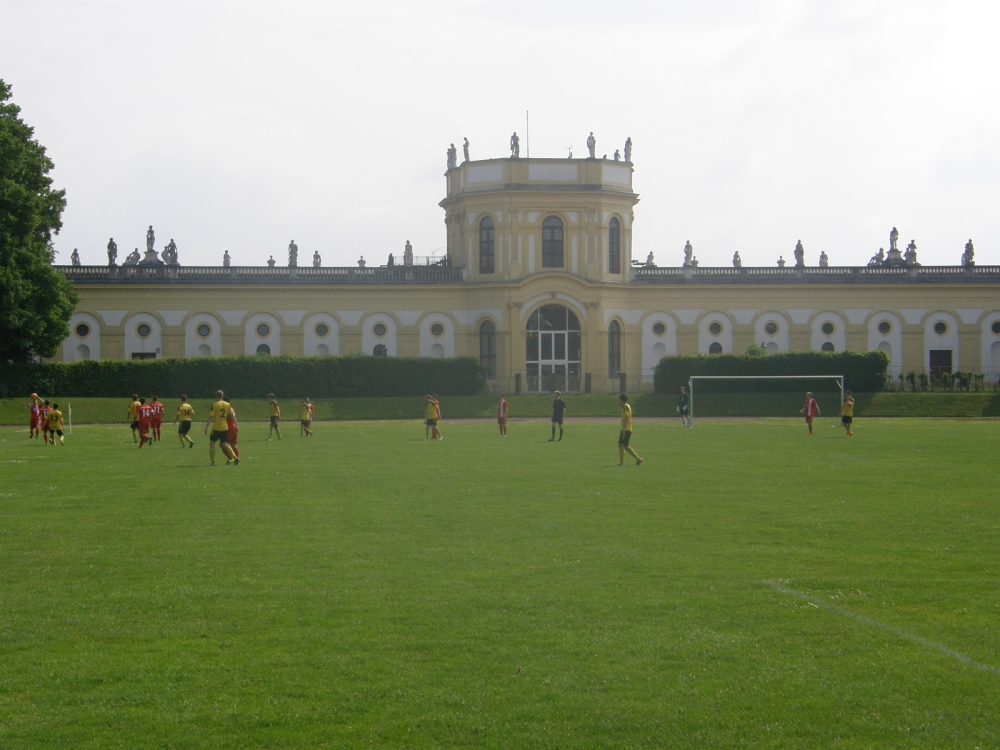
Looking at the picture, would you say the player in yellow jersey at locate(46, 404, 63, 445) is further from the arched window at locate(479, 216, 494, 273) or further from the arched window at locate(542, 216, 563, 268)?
the arched window at locate(542, 216, 563, 268)

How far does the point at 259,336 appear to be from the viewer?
211ft

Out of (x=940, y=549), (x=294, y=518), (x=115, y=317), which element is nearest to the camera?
(x=940, y=549)

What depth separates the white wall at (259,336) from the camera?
211 feet

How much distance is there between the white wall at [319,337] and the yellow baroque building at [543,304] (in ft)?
0.26

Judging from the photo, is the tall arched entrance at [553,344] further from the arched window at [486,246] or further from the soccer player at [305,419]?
the soccer player at [305,419]

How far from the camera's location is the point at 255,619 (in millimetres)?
10273

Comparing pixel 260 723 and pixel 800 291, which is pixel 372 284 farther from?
pixel 260 723

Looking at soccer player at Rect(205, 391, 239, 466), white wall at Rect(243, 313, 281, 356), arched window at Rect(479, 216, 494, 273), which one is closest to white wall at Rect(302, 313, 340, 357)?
white wall at Rect(243, 313, 281, 356)

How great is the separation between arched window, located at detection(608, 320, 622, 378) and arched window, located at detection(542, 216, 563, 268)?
4.69 meters

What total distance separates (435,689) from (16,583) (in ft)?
18.9

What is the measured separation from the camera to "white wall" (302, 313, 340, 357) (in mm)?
64562

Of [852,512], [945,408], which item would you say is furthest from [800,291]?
[852,512]

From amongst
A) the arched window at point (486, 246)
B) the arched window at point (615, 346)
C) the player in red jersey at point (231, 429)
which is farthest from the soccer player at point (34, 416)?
the arched window at point (615, 346)

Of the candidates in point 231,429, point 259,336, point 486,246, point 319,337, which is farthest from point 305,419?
point 486,246
